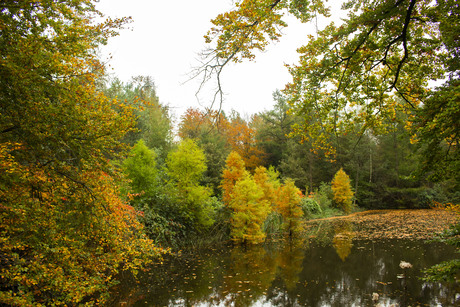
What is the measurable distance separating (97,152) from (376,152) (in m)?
31.5

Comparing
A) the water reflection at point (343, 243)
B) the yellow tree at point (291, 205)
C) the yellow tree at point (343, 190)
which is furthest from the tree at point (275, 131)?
the yellow tree at point (291, 205)

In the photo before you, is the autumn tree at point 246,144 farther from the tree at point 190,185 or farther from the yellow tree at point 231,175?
the tree at point 190,185

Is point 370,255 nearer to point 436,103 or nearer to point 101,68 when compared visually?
point 436,103

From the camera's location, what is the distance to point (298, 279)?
25.8ft

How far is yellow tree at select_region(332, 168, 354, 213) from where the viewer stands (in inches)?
976

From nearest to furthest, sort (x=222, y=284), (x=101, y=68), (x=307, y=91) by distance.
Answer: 1. (x=307, y=91)
2. (x=101, y=68)
3. (x=222, y=284)

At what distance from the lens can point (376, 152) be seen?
3012 centimetres

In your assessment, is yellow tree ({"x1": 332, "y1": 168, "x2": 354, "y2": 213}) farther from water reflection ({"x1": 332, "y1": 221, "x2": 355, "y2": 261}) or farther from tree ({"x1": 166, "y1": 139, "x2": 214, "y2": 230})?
tree ({"x1": 166, "y1": 139, "x2": 214, "y2": 230})

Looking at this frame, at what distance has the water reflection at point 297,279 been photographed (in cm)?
643

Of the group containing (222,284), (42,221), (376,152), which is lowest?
(222,284)

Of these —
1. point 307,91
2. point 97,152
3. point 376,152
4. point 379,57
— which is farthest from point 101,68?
point 376,152

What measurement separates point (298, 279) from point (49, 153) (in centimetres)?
708

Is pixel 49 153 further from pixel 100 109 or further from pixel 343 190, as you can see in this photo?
pixel 343 190

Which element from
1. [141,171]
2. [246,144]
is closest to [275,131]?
[246,144]
